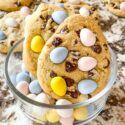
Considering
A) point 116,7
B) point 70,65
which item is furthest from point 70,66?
point 116,7

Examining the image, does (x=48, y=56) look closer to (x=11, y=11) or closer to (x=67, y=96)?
(x=67, y=96)

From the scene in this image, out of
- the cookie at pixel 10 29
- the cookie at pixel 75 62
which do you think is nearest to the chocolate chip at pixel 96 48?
the cookie at pixel 75 62

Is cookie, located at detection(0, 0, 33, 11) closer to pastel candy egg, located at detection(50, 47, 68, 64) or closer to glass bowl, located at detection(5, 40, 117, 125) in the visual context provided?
glass bowl, located at detection(5, 40, 117, 125)

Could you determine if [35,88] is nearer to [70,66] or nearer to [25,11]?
[70,66]

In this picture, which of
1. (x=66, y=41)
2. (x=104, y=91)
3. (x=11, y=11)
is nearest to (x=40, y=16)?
(x=66, y=41)

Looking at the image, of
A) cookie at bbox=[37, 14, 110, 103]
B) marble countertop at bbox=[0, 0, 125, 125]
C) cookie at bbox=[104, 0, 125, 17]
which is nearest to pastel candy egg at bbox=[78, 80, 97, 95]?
cookie at bbox=[37, 14, 110, 103]

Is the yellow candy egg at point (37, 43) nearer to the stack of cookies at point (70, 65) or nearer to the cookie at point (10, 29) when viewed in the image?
the stack of cookies at point (70, 65)
